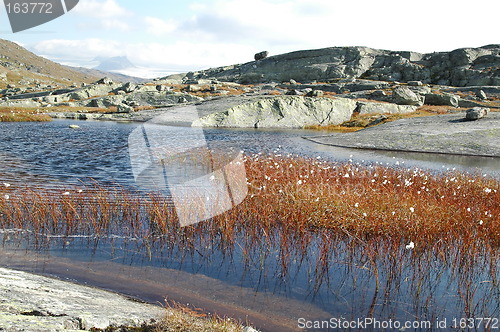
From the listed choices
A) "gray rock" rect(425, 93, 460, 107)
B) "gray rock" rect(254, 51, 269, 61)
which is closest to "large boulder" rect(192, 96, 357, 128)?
"gray rock" rect(425, 93, 460, 107)

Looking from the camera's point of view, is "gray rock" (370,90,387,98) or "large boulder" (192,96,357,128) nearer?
"large boulder" (192,96,357,128)

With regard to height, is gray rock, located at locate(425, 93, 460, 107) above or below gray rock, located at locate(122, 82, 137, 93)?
below

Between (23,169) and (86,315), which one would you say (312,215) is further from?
(23,169)

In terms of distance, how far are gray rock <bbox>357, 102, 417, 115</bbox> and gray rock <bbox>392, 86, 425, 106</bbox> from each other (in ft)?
6.47

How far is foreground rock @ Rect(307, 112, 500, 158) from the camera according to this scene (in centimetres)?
2694

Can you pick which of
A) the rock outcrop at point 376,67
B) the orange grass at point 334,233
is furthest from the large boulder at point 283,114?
the rock outcrop at point 376,67

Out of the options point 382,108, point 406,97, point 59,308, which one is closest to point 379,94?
point 406,97

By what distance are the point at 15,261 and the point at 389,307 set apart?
689 centimetres

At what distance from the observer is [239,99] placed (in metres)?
58.7

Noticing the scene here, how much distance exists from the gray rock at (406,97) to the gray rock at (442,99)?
9.44ft

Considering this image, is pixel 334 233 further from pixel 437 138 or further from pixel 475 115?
pixel 475 115

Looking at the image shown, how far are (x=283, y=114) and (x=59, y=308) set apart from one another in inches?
1995

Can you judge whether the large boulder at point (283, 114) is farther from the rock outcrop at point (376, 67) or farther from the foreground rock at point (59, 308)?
the rock outcrop at point (376, 67)

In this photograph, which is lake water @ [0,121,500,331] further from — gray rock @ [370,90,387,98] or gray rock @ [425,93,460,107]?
gray rock @ [370,90,387,98]
